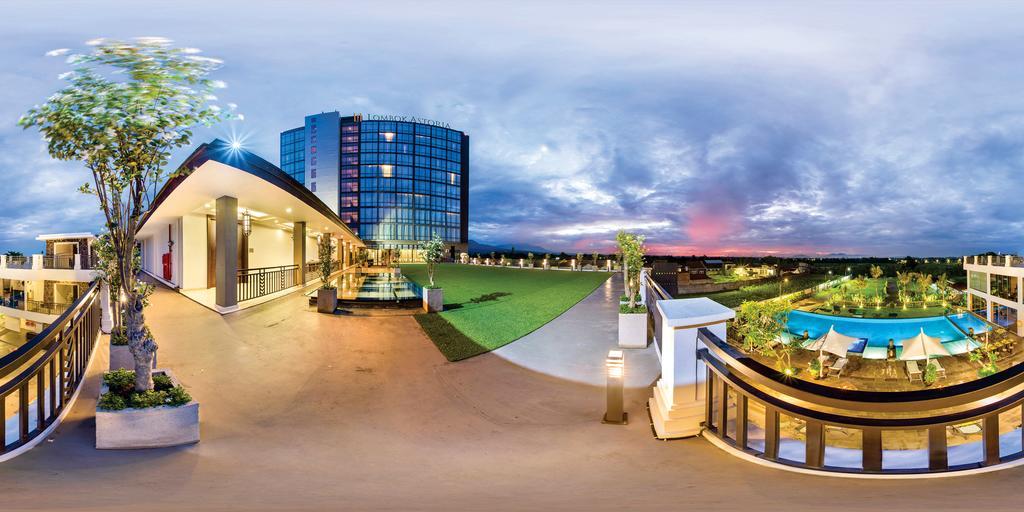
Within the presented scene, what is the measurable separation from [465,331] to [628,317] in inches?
151

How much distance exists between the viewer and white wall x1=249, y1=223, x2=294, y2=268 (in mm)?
20188

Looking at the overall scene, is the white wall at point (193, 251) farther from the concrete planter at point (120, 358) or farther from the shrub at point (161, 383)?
the shrub at point (161, 383)

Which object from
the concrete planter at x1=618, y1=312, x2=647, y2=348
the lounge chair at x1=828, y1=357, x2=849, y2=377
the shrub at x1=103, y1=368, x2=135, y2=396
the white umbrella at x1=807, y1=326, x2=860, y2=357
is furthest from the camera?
the lounge chair at x1=828, y1=357, x2=849, y2=377

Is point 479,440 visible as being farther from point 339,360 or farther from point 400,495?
point 339,360

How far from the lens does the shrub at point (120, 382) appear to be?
4.23 meters

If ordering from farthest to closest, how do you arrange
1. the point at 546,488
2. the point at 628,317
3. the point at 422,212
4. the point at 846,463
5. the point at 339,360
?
the point at 422,212 → the point at 628,317 → the point at 339,360 → the point at 546,488 → the point at 846,463

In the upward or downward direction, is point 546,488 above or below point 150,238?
below

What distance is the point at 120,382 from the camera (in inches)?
169

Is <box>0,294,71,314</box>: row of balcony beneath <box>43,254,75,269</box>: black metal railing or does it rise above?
beneath

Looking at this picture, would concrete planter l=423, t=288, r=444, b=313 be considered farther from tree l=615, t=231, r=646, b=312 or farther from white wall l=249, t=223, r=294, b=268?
white wall l=249, t=223, r=294, b=268

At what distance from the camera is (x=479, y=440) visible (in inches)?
181

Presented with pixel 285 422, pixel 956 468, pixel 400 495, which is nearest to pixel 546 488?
pixel 400 495

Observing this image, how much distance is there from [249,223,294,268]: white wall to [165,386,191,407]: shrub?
1752cm

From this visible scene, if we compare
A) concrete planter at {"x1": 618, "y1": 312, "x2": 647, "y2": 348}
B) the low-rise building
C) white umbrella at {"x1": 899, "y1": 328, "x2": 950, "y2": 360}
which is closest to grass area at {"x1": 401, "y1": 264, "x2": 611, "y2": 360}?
concrete planter at {"x1": 618, "y1": 312, "x2": 647, "y2": 348}
